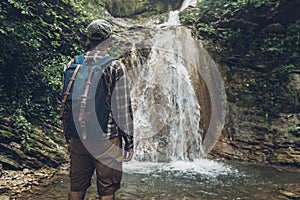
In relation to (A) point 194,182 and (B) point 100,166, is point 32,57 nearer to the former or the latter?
(A) point 194,182

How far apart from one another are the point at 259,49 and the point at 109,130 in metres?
6.69

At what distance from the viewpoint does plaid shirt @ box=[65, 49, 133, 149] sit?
2.30 meters

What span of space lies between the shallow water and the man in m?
1.75

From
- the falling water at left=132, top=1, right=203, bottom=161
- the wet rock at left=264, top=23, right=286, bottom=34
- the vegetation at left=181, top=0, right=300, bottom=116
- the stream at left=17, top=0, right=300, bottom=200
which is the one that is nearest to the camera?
the stream at left=17, top=0, right=300, bottom=200

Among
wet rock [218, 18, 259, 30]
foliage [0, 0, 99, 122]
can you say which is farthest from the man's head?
wet rock [218, 18, 259, 30]

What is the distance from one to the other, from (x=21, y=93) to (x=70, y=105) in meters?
4.07

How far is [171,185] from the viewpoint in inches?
183

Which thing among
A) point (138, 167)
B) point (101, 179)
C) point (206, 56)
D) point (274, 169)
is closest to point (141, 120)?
point (138, 167)

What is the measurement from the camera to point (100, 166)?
2.31 m

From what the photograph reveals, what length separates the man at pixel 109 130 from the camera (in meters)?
2.31

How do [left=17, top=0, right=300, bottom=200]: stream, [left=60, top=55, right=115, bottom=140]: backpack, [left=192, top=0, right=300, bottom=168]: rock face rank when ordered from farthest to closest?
[left=192, top=0, right=300, bottom=168]: rock face, [left=17, top=0, right=300, bottom=200]: stream, [left=60, top=55, right=115, bottom=140]: backpack

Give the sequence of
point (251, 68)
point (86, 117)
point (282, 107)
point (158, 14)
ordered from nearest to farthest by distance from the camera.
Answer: point (86, 117) < point (282, 107) < point (251, 68) < point (158, 14)

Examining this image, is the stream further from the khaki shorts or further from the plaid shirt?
the plaid shirt

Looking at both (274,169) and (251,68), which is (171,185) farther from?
(251,68)
